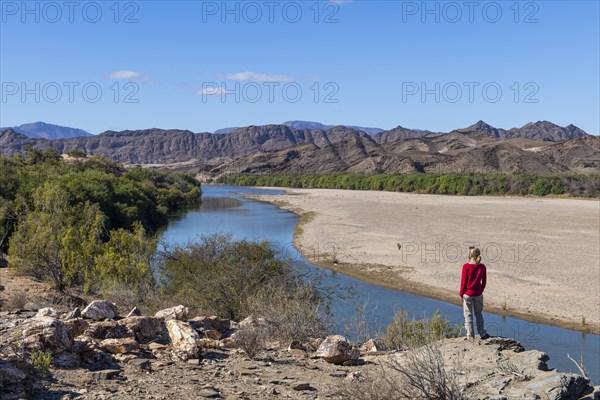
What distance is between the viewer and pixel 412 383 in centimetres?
661

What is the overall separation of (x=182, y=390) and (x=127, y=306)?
7241 mm

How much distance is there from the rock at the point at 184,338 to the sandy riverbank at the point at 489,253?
719 inches

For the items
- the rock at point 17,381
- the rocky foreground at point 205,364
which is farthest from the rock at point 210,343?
the rock at point 17,381

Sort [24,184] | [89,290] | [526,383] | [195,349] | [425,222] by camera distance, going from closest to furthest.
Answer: [526,383]
[195,349]
[89,290]
[24,184]
[425,222]

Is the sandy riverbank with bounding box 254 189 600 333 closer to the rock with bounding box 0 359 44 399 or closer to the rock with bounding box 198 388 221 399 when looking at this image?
Result: the rock with bounding box 198 388 221 399

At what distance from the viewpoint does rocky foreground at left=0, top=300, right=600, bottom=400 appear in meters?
7.12

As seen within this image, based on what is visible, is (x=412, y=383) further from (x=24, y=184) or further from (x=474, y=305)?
(x=24, y=184)

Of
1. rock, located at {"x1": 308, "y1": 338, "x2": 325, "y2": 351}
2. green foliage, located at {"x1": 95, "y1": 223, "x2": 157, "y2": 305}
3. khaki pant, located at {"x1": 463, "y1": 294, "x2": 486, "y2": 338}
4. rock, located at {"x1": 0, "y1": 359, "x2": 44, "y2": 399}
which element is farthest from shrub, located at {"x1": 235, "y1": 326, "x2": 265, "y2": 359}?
green foliage, located at {"x1": 95, "y1": 223, "x2": 157, "y2": 305}

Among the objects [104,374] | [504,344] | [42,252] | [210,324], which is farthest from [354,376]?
[42,252]

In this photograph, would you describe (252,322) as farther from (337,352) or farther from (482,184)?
(482,184)

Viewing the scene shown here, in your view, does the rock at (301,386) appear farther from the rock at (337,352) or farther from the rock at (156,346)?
the rock at (156,346)

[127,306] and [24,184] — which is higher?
[24,184]

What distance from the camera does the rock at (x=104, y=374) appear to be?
25.4 ft

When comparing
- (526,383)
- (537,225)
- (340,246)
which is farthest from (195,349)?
(537,225)
